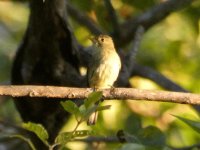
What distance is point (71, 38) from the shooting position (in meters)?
4.36

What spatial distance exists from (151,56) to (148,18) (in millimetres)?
747

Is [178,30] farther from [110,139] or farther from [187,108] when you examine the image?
[110,139]

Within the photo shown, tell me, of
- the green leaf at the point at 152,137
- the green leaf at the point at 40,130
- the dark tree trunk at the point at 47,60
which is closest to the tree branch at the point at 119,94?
the green leaf at the point at 152,137

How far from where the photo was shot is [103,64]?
5.12 m

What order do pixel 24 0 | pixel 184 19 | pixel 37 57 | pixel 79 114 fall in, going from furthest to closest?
1. pixel 184 19
2. pixel 24 0
3. pixel 37 57
4. pixel 79 114

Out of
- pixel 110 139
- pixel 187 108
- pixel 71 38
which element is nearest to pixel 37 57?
pixel 71 38

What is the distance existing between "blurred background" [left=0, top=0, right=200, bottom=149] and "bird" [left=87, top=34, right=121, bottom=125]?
0.61 ft

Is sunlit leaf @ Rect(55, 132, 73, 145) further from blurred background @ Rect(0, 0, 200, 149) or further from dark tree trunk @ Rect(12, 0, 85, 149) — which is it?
blurred background @ Rect(0, 0, 200, 149)

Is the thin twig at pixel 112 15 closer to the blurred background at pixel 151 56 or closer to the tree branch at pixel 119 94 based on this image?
the blurred background at pixel 151 56

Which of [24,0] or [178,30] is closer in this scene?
[24,0]

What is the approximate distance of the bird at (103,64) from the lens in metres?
4.83

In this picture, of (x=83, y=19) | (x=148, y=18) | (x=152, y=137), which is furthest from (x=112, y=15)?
(x=152, y=137)

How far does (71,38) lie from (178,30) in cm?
190

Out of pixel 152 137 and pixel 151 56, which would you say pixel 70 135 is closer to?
pixel 152 137
